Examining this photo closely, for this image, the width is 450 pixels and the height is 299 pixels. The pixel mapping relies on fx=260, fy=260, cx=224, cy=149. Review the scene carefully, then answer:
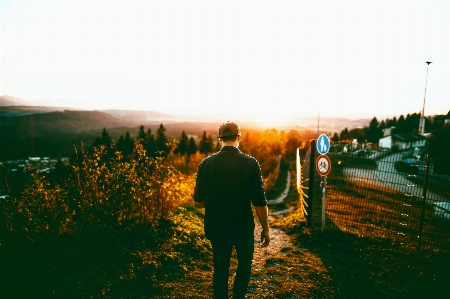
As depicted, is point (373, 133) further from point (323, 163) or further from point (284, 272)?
point (284, 272)

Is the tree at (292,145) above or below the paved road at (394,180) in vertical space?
below

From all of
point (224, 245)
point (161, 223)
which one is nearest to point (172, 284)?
point (224, 245)

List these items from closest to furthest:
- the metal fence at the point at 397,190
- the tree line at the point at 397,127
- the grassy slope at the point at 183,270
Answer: the grassy slope at the point at 183,270, the metal fence at the point at 397,190, the tree line at the point at 397,127

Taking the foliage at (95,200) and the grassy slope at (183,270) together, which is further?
the foliage at (95,200)

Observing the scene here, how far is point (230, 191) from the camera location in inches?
111

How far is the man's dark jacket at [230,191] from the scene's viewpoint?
283 centimetres

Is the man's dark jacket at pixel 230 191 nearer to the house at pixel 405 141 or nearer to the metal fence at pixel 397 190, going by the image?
the metal fence at pixel 397 190

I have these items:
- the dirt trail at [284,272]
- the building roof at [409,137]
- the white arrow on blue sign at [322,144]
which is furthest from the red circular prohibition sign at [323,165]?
the building roof at [409,137]

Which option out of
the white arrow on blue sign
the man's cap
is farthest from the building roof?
the man's cap

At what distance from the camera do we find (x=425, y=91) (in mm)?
47125

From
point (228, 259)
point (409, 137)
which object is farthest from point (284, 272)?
point (409, 137)

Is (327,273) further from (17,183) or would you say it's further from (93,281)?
(17,183)

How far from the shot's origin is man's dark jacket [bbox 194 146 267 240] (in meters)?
2.83

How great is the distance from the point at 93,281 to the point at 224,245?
8.09 ft
